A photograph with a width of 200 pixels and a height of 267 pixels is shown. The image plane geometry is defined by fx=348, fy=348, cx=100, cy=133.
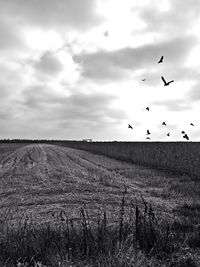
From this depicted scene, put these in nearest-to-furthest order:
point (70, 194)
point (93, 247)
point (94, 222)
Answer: point (93, 247), point (94, 222), point (70, 194)

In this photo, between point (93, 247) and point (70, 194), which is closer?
point (93, 247)

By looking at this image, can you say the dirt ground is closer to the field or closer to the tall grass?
the field

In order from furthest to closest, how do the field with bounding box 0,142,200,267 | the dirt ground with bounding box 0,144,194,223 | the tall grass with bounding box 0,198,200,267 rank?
the dirt ground with bounding box 0,144,194,223
the field with bounding box 0,142,200,267
the tall grass with bounding box 0,198,200,267

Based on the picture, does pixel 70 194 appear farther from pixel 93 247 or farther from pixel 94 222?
pixel 93 247

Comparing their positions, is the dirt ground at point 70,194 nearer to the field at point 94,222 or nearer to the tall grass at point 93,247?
the field at point 94,222

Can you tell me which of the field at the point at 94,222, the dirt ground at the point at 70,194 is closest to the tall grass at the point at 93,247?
the field at the point at 94,222

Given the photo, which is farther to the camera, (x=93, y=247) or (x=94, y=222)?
(x=94, y=222)

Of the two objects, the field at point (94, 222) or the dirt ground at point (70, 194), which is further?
the dirt ground at point (70, 194)

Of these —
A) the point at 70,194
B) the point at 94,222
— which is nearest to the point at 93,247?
the point at 94,222

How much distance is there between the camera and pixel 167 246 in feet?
17.9

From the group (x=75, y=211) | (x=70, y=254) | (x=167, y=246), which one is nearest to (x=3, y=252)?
(x=70, y=254)

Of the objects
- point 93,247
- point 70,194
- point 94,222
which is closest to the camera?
point 93,247

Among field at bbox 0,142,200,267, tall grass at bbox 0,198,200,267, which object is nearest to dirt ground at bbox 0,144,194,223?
field at bbox 0,142,200,267

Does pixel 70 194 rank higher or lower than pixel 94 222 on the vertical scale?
higher
